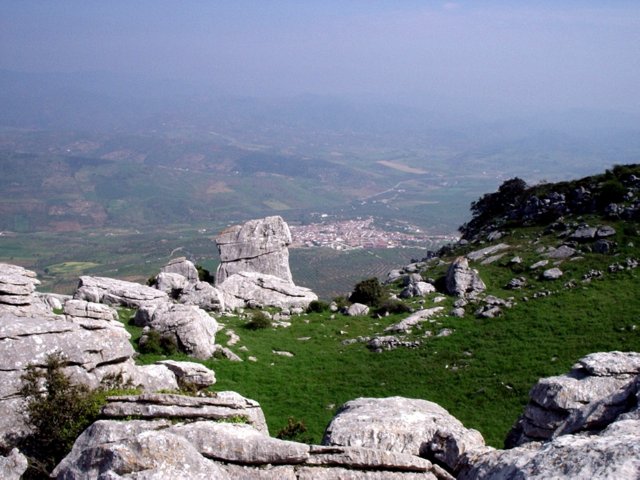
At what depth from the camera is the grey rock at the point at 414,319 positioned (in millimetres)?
31688

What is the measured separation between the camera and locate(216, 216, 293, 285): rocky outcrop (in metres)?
47.2

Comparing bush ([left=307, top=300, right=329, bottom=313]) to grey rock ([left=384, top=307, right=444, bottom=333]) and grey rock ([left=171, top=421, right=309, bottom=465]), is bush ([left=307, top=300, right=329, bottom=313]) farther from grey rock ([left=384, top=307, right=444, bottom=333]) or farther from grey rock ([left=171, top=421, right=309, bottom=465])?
grey rock ([left=171, top=421, right=309, bottom=465])

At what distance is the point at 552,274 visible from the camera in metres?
34.7

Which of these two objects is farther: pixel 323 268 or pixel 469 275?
pixel 323 268

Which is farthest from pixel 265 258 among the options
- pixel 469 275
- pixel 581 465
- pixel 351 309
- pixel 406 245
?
pixel 406 245

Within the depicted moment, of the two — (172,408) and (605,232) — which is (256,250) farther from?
(172,408)

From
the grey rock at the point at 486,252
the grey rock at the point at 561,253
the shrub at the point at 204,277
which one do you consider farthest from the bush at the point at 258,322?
the grey rock at the point at 561,253

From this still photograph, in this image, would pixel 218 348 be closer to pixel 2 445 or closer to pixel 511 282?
pixel 2 445

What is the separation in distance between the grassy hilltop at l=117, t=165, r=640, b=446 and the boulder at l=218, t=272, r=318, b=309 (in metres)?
3.24

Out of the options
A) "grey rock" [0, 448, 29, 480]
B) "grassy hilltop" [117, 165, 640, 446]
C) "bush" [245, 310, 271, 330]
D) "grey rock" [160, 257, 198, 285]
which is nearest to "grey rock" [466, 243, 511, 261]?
"grassy hilltop" [117, 165, 640, 446]

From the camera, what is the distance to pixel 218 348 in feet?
91.5

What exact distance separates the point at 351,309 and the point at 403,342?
310 inches

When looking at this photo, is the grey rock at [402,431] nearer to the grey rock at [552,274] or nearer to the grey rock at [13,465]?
the grey rock at [13,465]

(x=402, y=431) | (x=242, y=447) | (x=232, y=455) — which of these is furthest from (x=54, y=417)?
(x=402, y=431)
